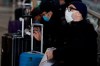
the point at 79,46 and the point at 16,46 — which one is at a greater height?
the point at 79,46

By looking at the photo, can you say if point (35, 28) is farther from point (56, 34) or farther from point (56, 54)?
point (56, 54)

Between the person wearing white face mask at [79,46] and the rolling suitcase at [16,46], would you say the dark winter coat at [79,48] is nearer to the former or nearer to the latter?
the person wearing white face mask at [79,46]

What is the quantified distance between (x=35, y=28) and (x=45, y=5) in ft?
2.35

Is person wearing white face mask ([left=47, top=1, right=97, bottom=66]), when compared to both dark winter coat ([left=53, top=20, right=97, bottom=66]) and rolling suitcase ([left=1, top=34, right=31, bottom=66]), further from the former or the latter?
rolling suitcase ([left=1, top=34, right=31, bottom=66])

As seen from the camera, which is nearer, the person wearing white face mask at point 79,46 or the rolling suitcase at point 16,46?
the person wearing white face mask at point 79,46

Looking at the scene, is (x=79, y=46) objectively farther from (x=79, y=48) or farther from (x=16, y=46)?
(x=16, y=46)

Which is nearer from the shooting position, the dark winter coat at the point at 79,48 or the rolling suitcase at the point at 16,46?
the dark winter coat at the point at 79,48

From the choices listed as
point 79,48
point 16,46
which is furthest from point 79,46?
point 16,46

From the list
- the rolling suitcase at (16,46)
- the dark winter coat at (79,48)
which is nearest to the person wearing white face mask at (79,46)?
the dark winter coat at (79,48)

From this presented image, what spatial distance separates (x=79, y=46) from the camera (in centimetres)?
452

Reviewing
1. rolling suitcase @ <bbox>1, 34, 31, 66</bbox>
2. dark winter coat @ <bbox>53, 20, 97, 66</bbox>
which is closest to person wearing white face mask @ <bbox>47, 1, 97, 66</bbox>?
dark winter coat @ <bbox>53, 20, 97, 66</bbox>

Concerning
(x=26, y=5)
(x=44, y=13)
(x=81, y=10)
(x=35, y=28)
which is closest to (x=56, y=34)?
(x=35, y=28)

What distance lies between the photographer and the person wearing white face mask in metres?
4.54

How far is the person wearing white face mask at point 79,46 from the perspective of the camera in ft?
14.9
